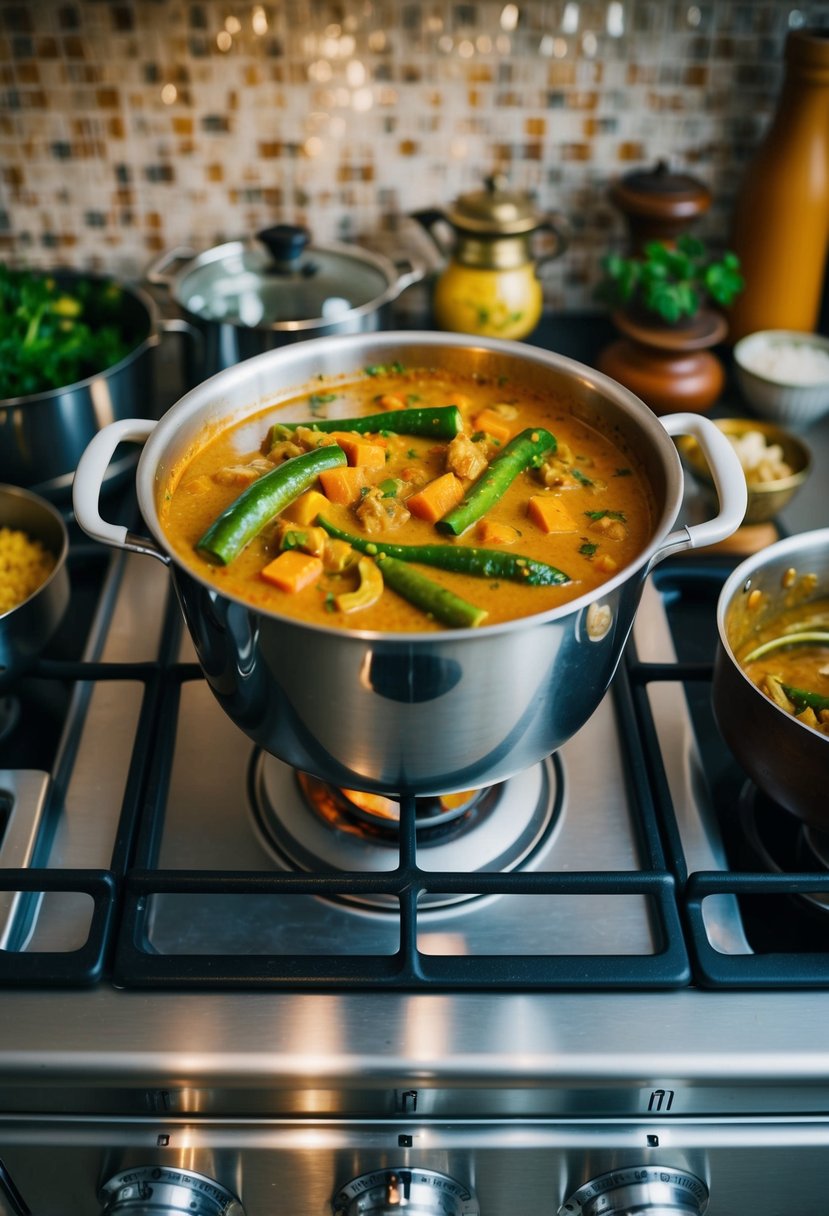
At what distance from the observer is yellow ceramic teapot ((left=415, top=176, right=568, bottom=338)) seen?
1.54m

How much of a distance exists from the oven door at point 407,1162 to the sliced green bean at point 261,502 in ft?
1.71

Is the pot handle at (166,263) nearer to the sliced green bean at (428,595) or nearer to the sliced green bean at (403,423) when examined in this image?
the sliced green bean at (403,423)

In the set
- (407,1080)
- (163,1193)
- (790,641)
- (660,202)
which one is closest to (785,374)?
(660,202)

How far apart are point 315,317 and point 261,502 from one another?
0.64m

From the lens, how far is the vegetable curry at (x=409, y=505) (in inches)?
37.4

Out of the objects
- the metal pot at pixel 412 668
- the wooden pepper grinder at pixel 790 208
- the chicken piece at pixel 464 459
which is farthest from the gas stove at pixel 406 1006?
the wooden pepper grinder at pixel 790 208

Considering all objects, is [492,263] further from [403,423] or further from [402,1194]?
[402,1194]

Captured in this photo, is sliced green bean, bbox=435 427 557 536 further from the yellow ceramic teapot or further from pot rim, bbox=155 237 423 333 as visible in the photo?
the yellow ceramic teapot

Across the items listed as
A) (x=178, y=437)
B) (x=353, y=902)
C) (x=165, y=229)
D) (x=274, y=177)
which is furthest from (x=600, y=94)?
(x=353, y=902)

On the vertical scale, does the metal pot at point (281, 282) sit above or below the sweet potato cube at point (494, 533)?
above

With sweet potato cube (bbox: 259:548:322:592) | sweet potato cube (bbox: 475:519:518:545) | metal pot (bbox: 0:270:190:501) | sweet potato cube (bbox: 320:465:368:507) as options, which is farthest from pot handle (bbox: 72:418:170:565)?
metal pot (bbox: 0:270:190:501)

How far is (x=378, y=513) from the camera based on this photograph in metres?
1.03

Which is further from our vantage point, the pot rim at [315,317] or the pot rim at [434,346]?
the pot rim at [315,317]

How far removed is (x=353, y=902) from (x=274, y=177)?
1250 mm
